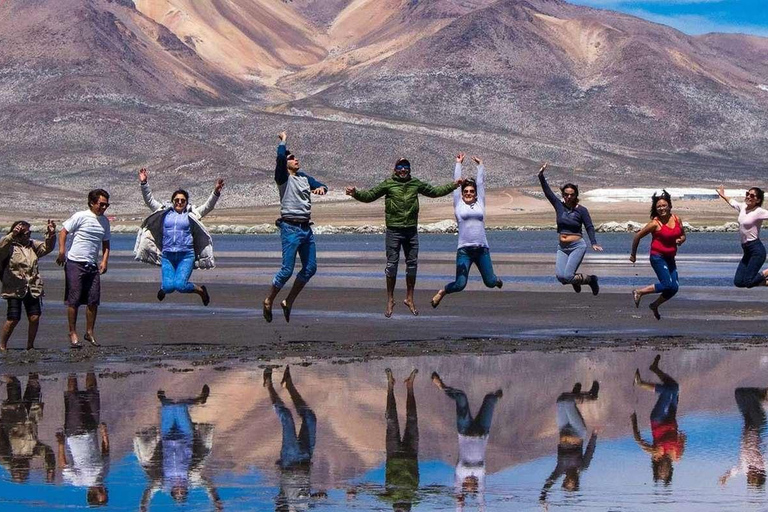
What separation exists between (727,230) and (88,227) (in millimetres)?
70097

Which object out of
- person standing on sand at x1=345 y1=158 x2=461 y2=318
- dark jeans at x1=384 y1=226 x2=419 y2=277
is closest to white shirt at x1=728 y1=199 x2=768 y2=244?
person standing on sand at x1=345 y1=158 x2=461 y2=318

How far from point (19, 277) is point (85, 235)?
807mm

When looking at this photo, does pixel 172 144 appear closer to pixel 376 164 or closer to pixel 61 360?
pixel 376 164

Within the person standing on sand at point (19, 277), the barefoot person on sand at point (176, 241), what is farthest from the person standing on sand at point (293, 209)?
the person standing on sand at point (19, 277)

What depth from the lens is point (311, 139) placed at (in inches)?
6166

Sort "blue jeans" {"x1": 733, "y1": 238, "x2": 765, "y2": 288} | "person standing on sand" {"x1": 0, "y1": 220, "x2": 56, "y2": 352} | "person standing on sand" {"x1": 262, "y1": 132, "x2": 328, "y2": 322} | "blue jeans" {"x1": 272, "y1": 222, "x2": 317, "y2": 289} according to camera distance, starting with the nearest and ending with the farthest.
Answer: "person standing on sand" {"x1": 0, "y1": 220, "x2": 56, "y2": 352} → "person standing on sand" {"x1": 262, "y1": 132, "x2": 328, "y2": 322} → "blue jeans" {"x1": 272, "y1": 222, "x2": 317, "y2": 289} → "blue jeans" {"x1": 733, "y1": 238, "x2": 765, "y2": 288}

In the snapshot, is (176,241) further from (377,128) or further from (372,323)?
(377,128)

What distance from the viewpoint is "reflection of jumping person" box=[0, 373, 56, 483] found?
8.41m

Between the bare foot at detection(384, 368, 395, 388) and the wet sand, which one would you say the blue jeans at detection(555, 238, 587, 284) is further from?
the bare foot at detection(384, 368, 395, 388)

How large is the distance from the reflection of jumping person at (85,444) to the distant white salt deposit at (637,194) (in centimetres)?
11114

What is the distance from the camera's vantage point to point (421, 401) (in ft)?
36.3

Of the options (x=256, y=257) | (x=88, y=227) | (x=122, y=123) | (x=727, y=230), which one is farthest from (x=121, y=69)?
(x=88, y=227)

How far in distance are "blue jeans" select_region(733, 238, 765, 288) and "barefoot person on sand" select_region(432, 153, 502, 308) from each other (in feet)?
10.4

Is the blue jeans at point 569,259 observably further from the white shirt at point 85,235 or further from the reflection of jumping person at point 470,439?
the reflection of jumping person at point 470,439
